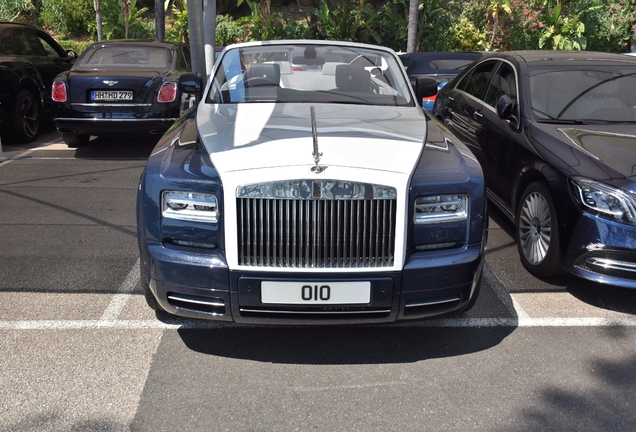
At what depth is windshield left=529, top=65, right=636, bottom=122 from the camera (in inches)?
201

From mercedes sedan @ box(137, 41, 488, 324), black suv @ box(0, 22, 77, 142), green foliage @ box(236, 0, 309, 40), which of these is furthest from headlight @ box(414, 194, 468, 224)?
green foliage @ box(236, 0, 309, 40)

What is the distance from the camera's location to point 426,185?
318cm

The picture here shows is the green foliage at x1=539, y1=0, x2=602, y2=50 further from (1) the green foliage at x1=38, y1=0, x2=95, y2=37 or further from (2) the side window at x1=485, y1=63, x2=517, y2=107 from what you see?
(1) the green foliage at x1=38, y1=0, x2=95, y2=37

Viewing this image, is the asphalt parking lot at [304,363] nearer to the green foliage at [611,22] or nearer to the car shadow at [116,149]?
the car shadow at [116,149]

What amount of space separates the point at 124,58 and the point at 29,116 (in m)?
1.88

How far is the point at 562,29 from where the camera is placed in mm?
22031

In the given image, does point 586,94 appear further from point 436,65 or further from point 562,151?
point 436,65

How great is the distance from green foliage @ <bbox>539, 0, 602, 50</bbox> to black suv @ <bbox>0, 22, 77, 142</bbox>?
1720cm

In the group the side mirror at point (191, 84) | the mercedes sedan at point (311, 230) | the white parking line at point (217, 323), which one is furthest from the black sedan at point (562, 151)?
the side mirror at point (191, 84)

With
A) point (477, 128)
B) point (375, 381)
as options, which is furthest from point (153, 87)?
point (375, 381)

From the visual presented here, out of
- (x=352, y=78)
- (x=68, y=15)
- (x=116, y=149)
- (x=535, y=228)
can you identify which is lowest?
(x=116, y=149)

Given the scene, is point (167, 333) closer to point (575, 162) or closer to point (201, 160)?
point (201, 160)

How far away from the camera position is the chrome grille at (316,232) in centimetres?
308

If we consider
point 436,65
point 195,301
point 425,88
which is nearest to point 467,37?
point 436,65
